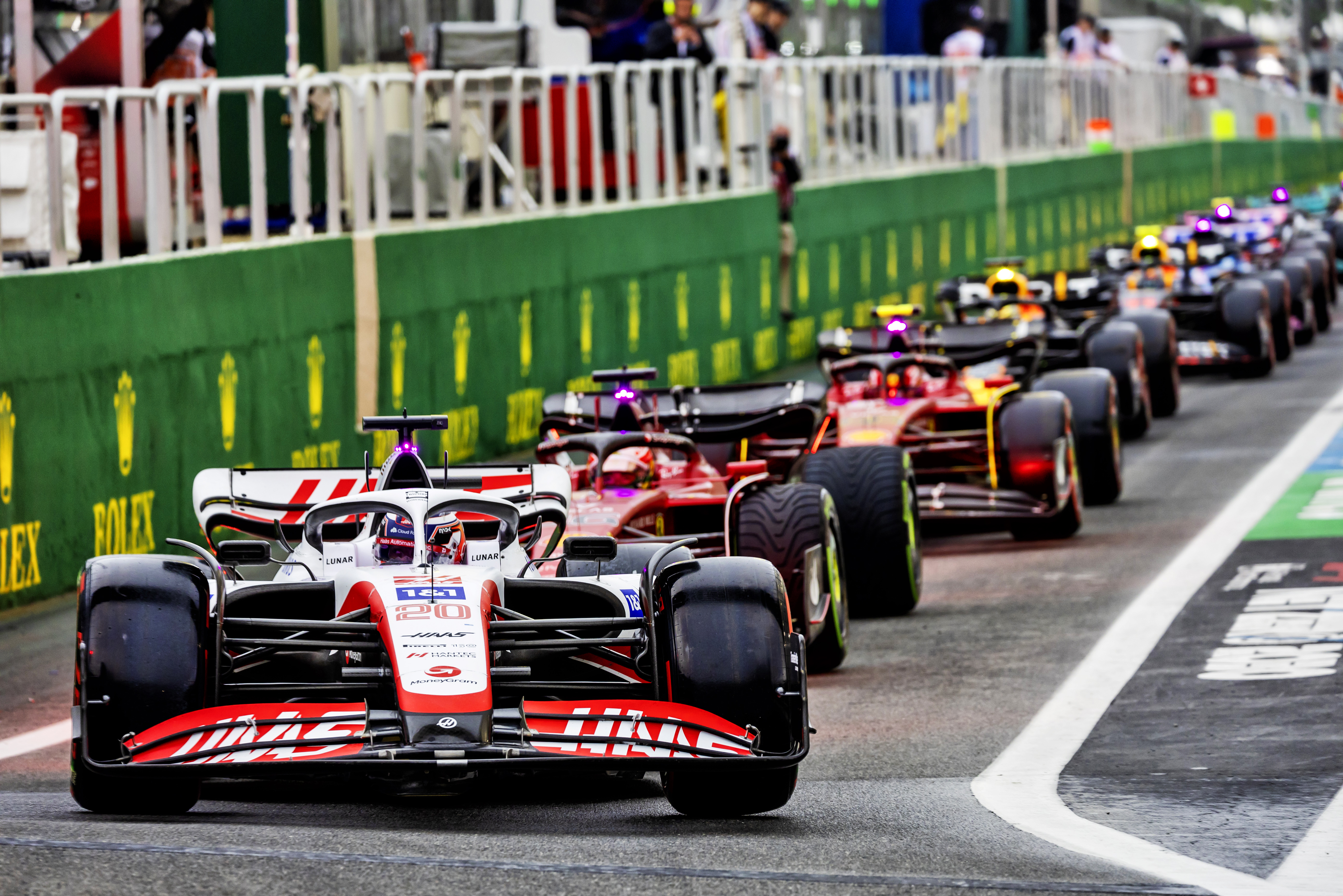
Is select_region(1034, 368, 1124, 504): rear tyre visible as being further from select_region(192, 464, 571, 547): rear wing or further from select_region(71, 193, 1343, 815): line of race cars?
select_region(192, 464, 571, 547): rear wing

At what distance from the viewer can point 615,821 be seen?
6.67 meters

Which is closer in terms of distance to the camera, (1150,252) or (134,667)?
(134,667)

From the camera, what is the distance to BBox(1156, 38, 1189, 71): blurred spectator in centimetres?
4534

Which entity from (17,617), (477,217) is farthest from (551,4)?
(17,617)

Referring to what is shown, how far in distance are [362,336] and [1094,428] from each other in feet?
14.2

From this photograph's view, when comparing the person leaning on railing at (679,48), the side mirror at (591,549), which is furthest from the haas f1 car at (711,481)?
the person leaning on railing at (679,48)

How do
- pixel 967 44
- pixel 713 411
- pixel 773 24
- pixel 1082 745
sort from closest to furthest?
pixel 1082 745
pixel 713 411
pixel 773 24
pixel 967 44

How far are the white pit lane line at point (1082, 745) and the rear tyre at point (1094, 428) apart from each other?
0.83 meters

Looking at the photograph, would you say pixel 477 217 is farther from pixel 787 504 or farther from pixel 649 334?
pixel 787 504

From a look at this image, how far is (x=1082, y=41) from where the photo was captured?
3862cm

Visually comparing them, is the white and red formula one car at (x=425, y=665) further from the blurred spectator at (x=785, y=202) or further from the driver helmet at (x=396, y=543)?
the blurred spectator at (x=785, y=202)

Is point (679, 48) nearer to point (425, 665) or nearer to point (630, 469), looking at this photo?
point (630, 469)

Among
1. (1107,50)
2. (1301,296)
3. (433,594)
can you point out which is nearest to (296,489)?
(433,594)

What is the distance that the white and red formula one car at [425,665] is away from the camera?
20.6 feet
